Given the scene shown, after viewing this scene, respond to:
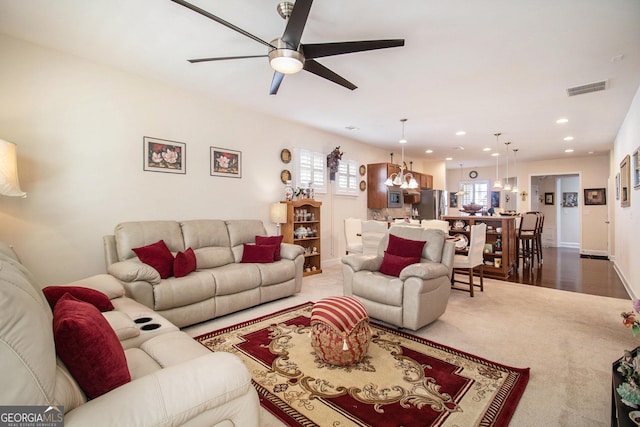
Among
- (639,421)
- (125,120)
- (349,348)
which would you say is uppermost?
(125,120)

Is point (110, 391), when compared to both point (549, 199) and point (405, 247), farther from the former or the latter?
point (549, 199)

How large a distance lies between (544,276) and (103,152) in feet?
23.5

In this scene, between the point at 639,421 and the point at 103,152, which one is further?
the point at 103,152

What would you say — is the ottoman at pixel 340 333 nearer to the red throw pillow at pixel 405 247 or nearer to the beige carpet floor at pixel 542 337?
the beige carpet floor at pixel 542 337

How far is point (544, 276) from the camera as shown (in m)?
5.47

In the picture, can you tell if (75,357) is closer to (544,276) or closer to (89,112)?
(89,112)

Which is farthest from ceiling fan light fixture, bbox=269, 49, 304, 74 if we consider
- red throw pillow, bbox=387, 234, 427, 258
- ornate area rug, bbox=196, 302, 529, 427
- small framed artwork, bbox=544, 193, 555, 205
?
small framed artwork, bbox=544, 193, 555, 205

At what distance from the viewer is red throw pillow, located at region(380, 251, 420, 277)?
3295 millimetres

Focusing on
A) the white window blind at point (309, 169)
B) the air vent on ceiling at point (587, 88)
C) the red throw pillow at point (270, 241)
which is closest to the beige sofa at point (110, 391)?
the red throw pillow at point (270, 241)

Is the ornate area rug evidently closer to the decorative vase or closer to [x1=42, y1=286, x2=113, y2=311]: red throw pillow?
[x1=42, y1=286, x2=113, y2=311]: red throw pillow

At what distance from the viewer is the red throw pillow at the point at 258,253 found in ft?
13.0

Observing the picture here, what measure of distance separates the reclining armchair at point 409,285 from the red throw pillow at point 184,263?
1.73 meters

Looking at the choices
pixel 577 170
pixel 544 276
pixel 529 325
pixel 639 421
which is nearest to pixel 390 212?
pixel 544 276

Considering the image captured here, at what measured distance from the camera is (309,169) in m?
5.84
